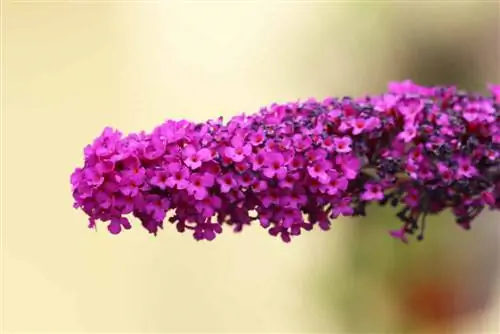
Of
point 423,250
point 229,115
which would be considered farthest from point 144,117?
point 423,250

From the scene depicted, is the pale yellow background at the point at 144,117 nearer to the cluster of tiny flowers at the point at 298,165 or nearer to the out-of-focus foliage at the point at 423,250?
the out-of-focus foliage at the point at 423,250

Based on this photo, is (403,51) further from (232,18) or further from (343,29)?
(232,18)

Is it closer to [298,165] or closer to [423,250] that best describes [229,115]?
→ [423,250]

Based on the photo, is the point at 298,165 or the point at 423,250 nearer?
the point at 298,165

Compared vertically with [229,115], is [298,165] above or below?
below

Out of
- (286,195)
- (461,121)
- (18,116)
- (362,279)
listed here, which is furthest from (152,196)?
(362,279)

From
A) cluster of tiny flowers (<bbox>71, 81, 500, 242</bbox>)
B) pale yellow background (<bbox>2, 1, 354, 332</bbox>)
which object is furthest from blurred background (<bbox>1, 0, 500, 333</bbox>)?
cluster of tiny flowers (<bbox>71, 81, 500, 242</bbox>)
